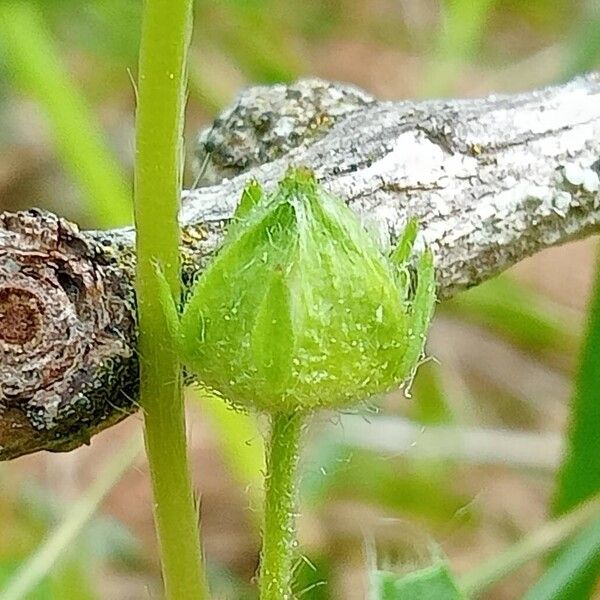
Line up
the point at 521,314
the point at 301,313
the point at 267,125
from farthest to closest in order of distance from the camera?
the point at 521,314 < the point at 267,125 < the point at 301,313

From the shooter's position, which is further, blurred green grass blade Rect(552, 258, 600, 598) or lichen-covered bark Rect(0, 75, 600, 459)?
blurred green grass blade Rect(552, 258, 600, 598)

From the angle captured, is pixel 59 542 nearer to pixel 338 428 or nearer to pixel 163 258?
pixel 338 428

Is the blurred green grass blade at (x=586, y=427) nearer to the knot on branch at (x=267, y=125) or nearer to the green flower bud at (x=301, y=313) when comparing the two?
the knot on branch at (x=267, y=125)

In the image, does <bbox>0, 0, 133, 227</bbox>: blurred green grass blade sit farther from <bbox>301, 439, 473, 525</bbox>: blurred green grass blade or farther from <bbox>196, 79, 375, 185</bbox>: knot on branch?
<bbox>196, 79, 375, 185</bbox>: knot on branch

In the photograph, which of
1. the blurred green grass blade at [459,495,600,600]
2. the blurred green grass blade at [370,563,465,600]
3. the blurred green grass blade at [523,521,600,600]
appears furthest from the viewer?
the blurred green grass blade at [459,495,600,600]

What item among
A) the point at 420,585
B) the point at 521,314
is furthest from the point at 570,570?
the point at 521,314

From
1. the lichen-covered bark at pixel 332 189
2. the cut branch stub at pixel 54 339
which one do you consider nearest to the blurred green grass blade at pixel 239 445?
the lichen-covered bark at pixel 332 189

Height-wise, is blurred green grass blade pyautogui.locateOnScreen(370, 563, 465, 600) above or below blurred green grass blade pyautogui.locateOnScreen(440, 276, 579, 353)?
below

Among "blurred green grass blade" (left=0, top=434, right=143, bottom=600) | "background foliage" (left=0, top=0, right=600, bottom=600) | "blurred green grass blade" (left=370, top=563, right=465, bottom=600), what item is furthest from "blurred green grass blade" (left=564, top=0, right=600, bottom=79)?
"blurred green grass blade" (left=370, top=563, right=465, bottom=600)
